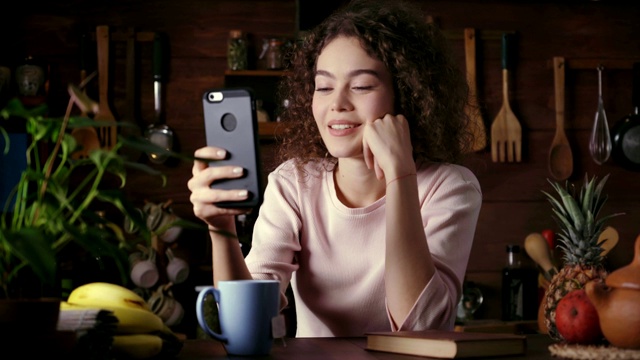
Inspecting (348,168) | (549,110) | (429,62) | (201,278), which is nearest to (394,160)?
(348,168)

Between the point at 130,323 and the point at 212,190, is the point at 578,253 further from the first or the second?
the point at 130,323

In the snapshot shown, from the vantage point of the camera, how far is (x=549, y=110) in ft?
10.4

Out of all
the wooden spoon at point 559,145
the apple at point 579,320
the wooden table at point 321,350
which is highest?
the wooden spoon at point 559,145

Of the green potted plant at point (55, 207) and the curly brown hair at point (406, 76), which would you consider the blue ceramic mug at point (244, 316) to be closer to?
the green potted plant at point (55, 207)

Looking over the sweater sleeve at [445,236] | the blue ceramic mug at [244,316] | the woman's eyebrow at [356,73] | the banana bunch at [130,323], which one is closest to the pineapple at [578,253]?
the sweater sleeve at [445,236]

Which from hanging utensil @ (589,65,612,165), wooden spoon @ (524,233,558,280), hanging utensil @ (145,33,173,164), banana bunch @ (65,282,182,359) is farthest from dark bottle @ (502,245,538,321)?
banana bunch @ (65,282,182,359)

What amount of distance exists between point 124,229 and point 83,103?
2.13 meters

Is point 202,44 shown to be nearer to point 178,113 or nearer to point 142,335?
point 178,113

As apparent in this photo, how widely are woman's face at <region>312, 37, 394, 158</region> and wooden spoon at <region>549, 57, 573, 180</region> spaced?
1575mm

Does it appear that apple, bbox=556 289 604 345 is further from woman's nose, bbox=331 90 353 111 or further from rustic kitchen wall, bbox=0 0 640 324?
rustic kitchen wall, bbox=0 0 640 324

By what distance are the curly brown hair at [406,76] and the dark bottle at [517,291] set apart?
1.18 meters

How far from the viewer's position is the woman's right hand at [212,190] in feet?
4.03

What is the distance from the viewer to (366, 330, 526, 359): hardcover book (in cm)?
109

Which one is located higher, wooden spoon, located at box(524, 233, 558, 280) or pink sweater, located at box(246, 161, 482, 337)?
pink sweater, located at box(246, 161, 482, 337)
